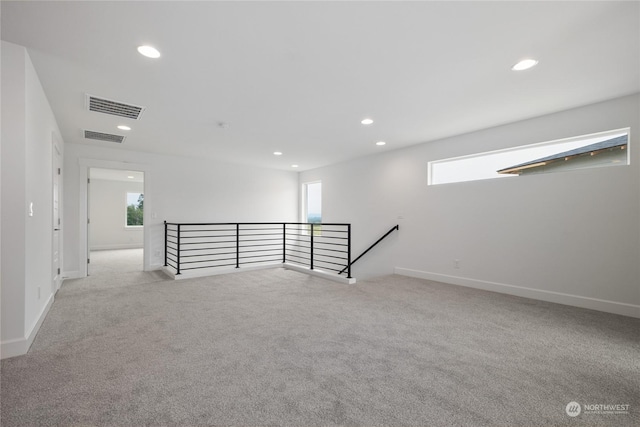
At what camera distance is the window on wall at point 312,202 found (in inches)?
309

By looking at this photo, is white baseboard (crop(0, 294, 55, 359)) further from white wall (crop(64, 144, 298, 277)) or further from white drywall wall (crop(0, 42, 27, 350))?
white wall (crop(64, 144, 298, 277))

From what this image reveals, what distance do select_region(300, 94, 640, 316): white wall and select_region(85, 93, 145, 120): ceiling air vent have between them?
4.26 meters

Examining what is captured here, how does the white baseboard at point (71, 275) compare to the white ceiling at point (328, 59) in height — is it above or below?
below

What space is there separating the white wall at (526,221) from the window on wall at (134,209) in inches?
370

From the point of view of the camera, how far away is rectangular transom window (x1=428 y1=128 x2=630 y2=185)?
3293 millimetres

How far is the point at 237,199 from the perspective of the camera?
23.2 feet

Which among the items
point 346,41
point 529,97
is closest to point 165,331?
point 346,41

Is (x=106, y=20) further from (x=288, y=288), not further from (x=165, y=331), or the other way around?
(x=288, y=288)

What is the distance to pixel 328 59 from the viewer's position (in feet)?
7.94

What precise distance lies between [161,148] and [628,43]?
6.38 metres

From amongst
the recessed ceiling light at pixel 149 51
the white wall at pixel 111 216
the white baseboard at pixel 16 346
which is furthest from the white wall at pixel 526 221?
the white wall at pixel 111 216

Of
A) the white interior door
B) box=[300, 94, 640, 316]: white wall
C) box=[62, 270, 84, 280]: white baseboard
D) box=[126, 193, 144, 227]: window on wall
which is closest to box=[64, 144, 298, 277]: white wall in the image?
box=[62, 270, 84, 280]: white baseboard

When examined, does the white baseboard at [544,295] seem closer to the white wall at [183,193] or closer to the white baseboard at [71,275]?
the white wall at [183,193]

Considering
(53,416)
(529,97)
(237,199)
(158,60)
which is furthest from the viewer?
(237,199)
